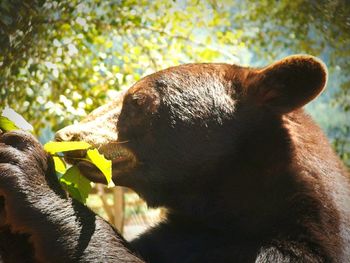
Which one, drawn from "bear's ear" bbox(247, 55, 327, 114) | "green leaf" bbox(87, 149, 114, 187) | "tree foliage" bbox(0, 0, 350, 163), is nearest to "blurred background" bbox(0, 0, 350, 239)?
"tree foliage" bbox(0, 0, 350, 163)

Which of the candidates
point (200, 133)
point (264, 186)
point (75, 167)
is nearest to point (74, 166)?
point (75, 167)

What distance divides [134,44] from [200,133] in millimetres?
4534

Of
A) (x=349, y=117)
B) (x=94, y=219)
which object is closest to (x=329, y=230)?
(x=94, y=219)

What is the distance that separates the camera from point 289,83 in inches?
155

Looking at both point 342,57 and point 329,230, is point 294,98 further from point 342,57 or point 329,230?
point 342,57

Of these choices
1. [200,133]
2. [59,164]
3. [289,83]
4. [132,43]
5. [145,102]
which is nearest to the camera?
[289,83]

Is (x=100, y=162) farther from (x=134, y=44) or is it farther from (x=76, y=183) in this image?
(x=134, y=44)

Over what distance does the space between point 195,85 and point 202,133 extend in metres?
0.41

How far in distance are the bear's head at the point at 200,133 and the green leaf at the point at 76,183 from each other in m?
0.05

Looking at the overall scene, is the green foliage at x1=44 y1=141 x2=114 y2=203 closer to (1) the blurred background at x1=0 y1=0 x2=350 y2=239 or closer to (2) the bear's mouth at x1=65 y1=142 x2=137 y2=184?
(2) the bear's mouth at x1=65 y1=142 x2=137 y2=184

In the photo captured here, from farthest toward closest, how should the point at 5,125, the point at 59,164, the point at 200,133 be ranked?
the point at 200,133, the point at 59,164, the point at 5,125

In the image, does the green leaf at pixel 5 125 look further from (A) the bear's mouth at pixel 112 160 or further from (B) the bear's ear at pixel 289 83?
(B) the bear's ear at pixel 289 83

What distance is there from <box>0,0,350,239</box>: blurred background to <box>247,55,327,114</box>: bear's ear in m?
2.25

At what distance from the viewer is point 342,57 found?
277 inches
